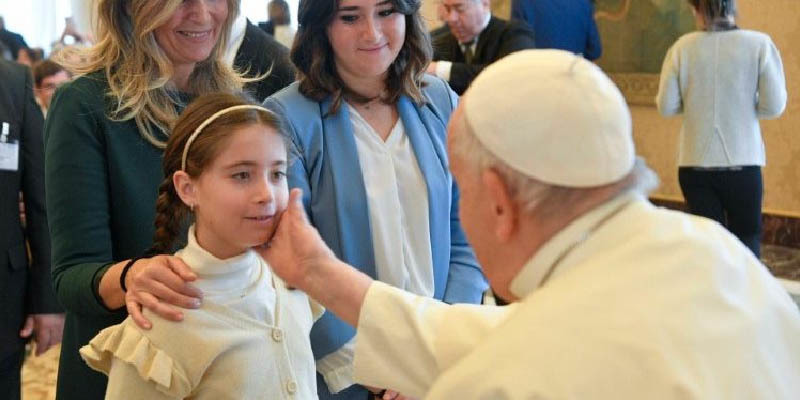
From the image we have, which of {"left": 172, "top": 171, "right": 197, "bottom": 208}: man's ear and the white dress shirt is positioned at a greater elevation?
{"left": 172, "top": 171, "right": 197, "bottom": 208}: man's ear

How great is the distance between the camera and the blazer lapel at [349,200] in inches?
95.1

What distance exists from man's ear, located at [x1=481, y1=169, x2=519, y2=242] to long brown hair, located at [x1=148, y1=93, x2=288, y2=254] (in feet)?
2.62

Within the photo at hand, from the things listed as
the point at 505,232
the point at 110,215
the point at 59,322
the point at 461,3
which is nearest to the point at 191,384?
the point at 110,215

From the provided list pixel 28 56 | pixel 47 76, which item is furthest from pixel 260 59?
pixel 28 56

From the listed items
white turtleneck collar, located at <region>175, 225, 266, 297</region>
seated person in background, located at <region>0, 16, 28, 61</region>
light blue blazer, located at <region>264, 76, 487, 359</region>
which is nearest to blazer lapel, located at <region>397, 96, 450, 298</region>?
light blue blazer, located at <region>264, 76, 487, 359</region>

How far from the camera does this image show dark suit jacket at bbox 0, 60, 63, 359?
3258mm

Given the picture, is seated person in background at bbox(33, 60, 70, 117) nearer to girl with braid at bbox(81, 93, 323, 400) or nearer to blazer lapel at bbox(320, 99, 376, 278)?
blazer lapel at bbox(320, 99, 376, 278)

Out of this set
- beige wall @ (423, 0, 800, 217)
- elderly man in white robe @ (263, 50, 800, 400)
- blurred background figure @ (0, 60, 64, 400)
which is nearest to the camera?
elderly man in white robe @ (263, 50, 800, 400)

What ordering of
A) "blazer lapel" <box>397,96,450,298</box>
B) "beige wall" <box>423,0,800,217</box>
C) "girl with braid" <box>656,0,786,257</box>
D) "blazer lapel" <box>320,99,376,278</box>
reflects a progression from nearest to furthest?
1. "blazer lapel" <box>320,99,376,278</box>
2. "blazer lapel" <box>397,96,450,298</box>
3. "girl with braid" <box>656,0,786,257</box>
4. "beige wall" <box>423,0,800,217</box>

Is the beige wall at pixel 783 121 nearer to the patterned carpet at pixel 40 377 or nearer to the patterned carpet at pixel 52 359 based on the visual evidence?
the patterned carpet at pixel 52 359

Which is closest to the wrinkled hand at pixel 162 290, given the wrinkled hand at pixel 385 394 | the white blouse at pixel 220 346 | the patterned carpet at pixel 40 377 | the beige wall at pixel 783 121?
the white blouse at pixel 220 346

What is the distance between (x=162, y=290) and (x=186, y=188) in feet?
0.84

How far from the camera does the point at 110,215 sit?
222 cm

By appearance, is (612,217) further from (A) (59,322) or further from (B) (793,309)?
(A) (59,322)
